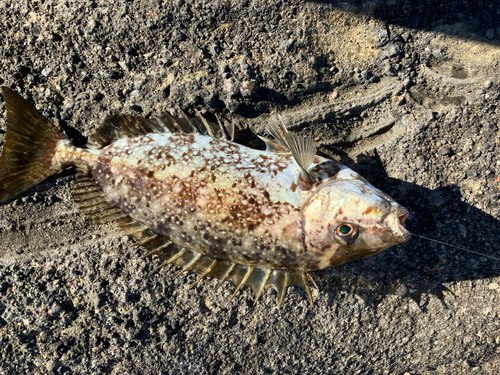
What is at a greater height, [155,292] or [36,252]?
[36,252]

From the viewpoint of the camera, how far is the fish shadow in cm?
333

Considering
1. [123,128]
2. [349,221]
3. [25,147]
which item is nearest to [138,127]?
[123,128]

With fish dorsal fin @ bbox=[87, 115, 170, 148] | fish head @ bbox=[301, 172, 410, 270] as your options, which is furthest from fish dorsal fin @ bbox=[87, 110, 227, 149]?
fish head @ bbox=[301, 172, 410, 270]

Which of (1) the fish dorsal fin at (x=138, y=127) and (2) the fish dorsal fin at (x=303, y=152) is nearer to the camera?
(2) the fish dorsal fin at (x=303, y=152)

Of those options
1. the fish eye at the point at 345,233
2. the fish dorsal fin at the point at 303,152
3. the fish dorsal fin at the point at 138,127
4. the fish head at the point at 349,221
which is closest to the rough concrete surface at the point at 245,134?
the fish dorsal fin at the point at 138,127

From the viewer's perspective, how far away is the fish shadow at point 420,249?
333cm

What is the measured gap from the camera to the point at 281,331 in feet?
A: 11.0

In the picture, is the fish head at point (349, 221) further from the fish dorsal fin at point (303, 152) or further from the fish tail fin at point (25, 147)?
the fish tail fin at point (25, 147)

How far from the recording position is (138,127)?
3.11 m

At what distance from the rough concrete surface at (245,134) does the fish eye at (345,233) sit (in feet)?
2.86

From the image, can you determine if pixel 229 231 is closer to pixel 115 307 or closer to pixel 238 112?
pixel 238 112

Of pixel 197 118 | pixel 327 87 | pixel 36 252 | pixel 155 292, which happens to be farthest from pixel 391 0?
pixel 36 252

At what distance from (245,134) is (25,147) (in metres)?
1.91

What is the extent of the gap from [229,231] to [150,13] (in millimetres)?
2166
